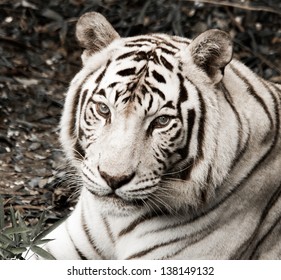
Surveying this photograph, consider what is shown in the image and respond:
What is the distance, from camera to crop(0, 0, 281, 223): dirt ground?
5977 mm

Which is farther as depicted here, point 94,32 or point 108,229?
point 108,229

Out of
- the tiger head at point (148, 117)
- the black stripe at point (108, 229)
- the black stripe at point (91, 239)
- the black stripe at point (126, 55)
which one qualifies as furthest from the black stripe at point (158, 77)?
the black stripe at point (91, 239)

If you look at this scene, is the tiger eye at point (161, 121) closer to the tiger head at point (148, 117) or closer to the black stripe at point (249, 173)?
the tiger head at point (148, 117)

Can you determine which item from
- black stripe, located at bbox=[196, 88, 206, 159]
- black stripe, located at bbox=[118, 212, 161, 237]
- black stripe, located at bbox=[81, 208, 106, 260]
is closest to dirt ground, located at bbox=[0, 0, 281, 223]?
black stripe, located at bbox=[81, 208, 106, 260]

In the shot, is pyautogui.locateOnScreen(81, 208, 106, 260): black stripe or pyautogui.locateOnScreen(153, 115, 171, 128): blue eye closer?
pyautogui.locateOnScreen(153, 115, 171, 128): blue eye

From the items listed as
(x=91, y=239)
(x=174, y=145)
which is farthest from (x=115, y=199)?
(x=91, y=239)

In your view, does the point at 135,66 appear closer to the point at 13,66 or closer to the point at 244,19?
the point at 13,66

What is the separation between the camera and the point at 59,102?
6.23m

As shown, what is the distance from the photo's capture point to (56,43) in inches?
268

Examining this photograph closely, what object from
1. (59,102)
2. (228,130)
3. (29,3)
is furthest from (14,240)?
(29,3)

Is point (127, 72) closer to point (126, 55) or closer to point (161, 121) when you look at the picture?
point (126, 55)

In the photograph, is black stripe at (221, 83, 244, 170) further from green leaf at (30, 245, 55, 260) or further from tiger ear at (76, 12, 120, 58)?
green leaf at (30, 245, 55, 260)

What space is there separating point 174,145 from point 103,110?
0.30 m
